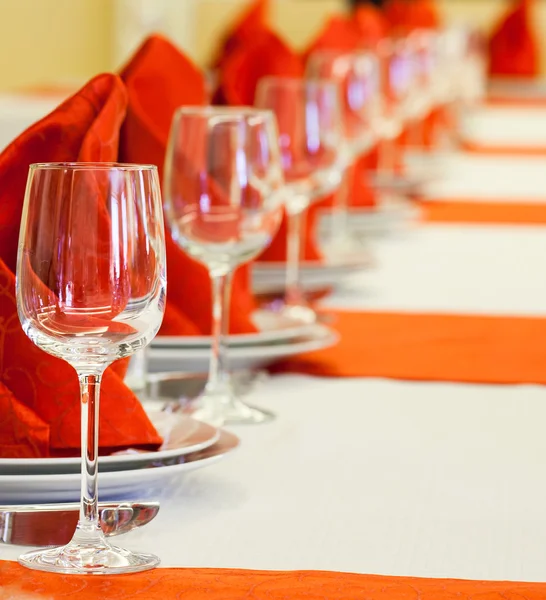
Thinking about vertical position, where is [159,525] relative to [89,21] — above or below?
below

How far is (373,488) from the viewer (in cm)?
95

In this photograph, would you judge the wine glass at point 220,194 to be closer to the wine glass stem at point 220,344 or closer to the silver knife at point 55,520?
the wine glass stem at point 220,344

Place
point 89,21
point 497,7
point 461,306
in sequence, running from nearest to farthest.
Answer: point 461,306 → point 89,21 → point 497,7

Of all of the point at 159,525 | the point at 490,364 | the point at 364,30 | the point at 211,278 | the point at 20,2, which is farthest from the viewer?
the point at 20,2

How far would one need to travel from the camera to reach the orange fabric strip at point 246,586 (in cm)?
71

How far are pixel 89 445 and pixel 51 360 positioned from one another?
15 centimetres

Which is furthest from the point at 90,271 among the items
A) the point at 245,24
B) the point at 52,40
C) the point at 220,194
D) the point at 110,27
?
the point at 110,27

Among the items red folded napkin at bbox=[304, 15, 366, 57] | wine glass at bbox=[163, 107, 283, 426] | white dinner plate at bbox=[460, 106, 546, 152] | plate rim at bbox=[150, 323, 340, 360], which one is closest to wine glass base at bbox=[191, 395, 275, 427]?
wine glass at bbox=[163, 107, 283, 426]

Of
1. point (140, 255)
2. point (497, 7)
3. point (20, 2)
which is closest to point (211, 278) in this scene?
point (140, 255)

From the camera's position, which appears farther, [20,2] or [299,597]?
[20,2]

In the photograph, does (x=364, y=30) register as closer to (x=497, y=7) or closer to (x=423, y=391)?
(x=423, y=391)

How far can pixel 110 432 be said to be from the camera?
890 millimetres

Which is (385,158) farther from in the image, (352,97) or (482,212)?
(352,97)

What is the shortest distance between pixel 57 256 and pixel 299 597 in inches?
8.6
